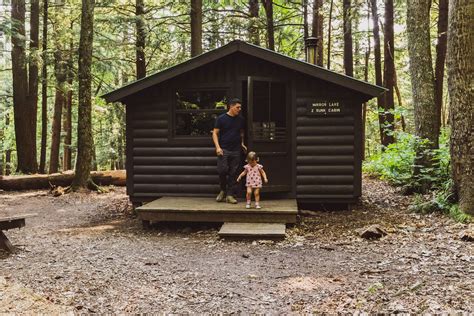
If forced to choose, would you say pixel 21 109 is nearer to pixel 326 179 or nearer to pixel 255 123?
pixel 255 123

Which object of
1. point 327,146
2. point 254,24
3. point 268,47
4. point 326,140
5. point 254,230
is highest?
point 254,24

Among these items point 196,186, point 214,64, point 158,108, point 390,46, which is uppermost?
point 390,46

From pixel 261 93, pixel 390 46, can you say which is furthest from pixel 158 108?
pixel 390 46

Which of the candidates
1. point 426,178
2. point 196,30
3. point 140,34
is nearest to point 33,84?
point 140,34

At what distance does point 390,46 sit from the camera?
54.1 ft

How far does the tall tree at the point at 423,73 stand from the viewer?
10.8 m

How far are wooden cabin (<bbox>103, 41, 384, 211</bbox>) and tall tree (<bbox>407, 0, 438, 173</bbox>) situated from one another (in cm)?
212

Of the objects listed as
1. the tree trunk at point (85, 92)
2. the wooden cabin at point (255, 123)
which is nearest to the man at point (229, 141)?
the wooden cabin at point (255, 123)

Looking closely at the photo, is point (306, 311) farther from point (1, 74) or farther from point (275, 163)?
point (1, 74)

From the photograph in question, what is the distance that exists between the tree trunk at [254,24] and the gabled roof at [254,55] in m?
8.37

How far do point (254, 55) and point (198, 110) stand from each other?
5.87 ft

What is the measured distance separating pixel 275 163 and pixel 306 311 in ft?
18.5

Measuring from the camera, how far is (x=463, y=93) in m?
7.70

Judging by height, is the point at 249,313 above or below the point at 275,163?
below
